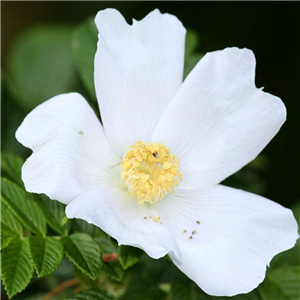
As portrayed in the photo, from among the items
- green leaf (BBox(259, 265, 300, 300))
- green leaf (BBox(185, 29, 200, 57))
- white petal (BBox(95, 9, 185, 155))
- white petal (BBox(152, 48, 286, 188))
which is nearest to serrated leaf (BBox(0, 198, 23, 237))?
white petal (BBox(95, 9, 185, 155))

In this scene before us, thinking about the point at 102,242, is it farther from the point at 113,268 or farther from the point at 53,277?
the point at 53,277

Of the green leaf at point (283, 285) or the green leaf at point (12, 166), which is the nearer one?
the green leaf at point (12, 166)

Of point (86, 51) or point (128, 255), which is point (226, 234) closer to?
point (128, 255)

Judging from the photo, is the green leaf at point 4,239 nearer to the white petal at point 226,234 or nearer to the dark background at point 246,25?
the white petal at point 226,234

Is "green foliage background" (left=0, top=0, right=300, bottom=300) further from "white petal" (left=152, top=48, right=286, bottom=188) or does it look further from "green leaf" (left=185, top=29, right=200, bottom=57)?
"white petal" (left=152, top=48, right=286, bottom=188)

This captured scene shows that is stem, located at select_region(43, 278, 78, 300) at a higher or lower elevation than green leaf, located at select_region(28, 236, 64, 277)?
lower

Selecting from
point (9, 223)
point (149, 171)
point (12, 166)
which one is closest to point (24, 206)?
point (9, 223)

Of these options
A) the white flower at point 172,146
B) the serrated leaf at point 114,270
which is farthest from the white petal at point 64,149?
the serrated leaf at point 114,270
